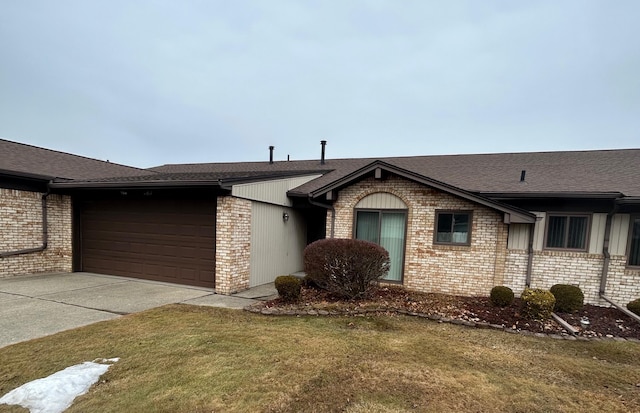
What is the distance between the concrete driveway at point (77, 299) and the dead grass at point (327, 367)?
2.26ft

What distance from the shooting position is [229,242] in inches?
286

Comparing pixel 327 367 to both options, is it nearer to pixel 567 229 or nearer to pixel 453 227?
pixel 453 227

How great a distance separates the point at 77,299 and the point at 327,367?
6.12 metres

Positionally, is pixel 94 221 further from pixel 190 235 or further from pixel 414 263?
pixel 414 263

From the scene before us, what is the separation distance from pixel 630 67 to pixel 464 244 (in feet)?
40.1

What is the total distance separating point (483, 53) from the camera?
40.7 feet

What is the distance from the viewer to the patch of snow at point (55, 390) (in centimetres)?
278

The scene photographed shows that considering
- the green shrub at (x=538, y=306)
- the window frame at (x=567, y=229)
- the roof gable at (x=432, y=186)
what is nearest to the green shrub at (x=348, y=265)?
the roof gable at (x=432, y=186)

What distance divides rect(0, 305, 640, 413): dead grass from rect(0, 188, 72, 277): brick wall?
629 centimetres

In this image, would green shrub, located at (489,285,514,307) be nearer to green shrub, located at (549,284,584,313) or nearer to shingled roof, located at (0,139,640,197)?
green shrub, located at (549,284,584,313)

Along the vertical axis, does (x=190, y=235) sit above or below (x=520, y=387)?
above

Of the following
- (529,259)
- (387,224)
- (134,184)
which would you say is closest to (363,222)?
(387,224)

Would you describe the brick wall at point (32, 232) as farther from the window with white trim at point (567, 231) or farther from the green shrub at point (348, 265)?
the window with white trim at point (567, 231)

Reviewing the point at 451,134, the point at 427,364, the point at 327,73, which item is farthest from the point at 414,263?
the point at 451,134
